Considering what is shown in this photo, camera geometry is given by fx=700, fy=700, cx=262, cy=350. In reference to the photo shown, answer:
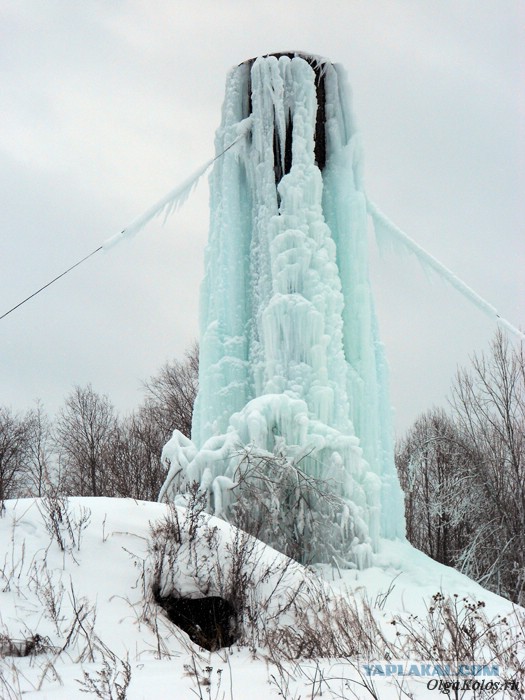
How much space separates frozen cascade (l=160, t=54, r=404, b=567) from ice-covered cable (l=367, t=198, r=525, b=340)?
1121mm

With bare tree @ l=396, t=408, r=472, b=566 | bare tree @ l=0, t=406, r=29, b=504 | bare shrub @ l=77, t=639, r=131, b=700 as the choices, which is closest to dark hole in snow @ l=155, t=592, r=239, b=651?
bare shrub @ l=77, t=639, r=131, b=700

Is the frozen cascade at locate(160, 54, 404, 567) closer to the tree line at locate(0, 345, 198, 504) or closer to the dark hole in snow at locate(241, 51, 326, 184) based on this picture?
the dark hole in snow at locate(241, 51, 326, 184)

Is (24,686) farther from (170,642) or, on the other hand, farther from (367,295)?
(367,295)

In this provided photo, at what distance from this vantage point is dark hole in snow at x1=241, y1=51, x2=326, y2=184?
11.1 meters

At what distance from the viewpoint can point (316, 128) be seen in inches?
453

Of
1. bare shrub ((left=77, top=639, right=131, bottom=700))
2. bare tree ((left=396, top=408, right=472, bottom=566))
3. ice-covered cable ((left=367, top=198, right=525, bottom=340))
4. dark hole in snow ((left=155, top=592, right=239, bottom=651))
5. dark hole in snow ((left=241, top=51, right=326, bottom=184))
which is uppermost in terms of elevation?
dark hole in snow ((left=241, top=51, right=326, bottom=184))

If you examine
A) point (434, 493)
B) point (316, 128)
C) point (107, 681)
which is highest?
point (316, 128)

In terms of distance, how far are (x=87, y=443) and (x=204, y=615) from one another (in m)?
21.2

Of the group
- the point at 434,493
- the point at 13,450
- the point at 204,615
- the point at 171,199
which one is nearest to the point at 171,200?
the point at 171,199

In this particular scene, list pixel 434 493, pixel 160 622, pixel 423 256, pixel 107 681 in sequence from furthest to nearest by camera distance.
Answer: pixel 434 493
pixel 423 256
pixel 160 622
pixel 107 681

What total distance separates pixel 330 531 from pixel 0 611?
5.19 meters

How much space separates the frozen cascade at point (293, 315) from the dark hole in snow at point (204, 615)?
3.37 m

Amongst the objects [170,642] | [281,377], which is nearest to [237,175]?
[281,377]

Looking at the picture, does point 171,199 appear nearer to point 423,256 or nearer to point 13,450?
point 423,256
